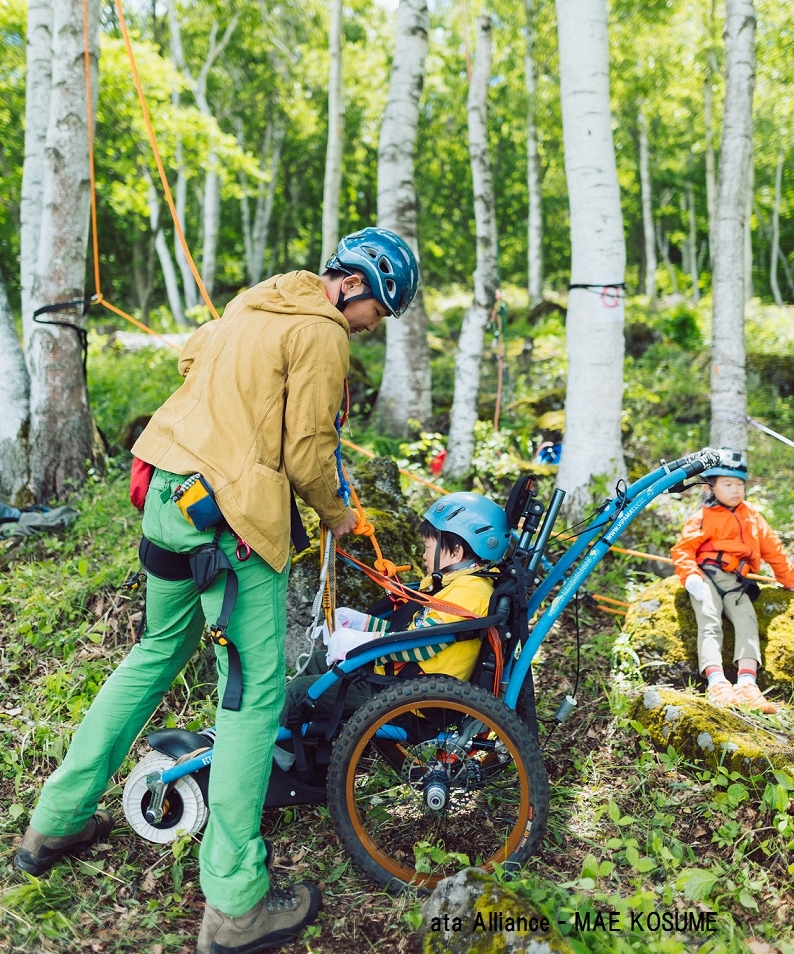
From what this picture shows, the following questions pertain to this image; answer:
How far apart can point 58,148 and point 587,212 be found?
4.13 meters

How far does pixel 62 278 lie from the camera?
17.8 ft

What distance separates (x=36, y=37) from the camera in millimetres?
6078

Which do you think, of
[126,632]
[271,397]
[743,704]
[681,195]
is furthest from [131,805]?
[681,195]

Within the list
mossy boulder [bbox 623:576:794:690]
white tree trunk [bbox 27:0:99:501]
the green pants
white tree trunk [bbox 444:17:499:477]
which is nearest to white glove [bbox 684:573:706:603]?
mossy boulder [bbox 623:576:794:690]

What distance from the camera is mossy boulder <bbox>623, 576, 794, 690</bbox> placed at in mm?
3984

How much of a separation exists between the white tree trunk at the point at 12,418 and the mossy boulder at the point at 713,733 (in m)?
4.66

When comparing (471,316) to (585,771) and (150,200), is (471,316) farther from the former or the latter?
(150,200)

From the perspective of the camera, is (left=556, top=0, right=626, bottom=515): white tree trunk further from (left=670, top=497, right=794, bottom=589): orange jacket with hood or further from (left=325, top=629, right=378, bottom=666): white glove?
(left=325, top=629, right=378, bottom=666): white glove

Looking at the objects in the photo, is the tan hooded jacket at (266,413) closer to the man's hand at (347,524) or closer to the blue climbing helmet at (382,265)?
the blue climbing helmet at (382,265)

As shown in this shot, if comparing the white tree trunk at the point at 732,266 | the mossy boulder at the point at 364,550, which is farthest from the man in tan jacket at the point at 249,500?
the white tree trunk at the point at 732,266

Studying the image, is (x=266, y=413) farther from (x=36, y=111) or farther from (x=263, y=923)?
(x=36, y=111)

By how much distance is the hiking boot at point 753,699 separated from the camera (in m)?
3.61

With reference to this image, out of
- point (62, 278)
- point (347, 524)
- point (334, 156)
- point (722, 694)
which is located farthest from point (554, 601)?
point (334, 156)

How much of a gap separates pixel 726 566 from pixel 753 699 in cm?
85
